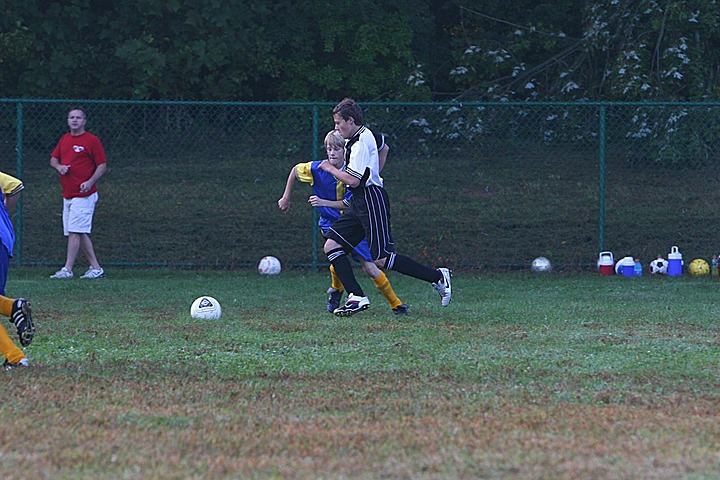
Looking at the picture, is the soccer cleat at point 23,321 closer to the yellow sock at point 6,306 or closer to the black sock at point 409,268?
the yellow sock at point 6,306

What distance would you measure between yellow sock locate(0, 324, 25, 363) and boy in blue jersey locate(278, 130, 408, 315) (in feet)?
10.1

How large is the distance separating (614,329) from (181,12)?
12.9 metres

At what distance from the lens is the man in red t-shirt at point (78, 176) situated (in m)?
11.5

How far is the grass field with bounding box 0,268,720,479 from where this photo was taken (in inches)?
150

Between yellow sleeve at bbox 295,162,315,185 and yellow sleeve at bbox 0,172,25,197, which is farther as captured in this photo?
yellow sleeve at bbox 295,162,315,185

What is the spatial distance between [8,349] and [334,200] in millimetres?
3622

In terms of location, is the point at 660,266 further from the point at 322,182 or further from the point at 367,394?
the point at 367,394

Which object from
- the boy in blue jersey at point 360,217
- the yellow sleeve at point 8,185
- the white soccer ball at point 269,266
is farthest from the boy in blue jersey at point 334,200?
the white soccer ball at point 269,266

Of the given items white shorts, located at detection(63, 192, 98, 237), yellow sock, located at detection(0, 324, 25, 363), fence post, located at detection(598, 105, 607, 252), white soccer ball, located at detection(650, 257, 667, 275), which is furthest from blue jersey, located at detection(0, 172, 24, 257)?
white soccer ball, located at detection(650, 257, 667, 275)

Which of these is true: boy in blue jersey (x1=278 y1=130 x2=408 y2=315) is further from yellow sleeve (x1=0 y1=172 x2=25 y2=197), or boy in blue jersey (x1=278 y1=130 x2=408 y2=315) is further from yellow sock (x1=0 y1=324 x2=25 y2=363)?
yellow sock (x1=0 y1=324 x2=25 y2=363)

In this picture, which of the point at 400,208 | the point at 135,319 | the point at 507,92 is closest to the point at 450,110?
the point at 400,208

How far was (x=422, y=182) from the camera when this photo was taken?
14875 mm

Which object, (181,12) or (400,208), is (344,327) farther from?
(181,12)

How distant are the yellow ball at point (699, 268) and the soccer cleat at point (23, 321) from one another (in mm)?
8637
